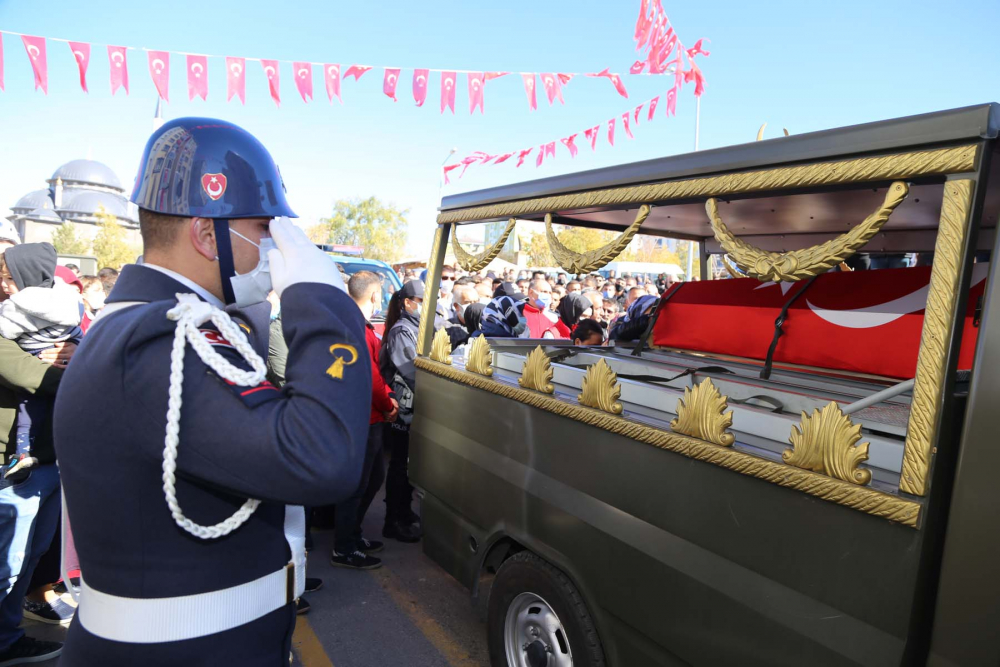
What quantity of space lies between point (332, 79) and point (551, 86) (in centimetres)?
346

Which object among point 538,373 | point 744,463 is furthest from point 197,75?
point 744,463

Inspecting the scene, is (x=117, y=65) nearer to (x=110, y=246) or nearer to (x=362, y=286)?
(x=362, y=286)

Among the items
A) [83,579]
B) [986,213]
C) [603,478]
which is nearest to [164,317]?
[83,579]

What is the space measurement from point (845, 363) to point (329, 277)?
251cm

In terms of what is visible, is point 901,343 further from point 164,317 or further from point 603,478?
point 164,317

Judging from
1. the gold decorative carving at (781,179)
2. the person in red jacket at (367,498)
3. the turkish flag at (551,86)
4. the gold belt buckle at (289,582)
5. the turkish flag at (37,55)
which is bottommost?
the person in red jacket at (367,498)

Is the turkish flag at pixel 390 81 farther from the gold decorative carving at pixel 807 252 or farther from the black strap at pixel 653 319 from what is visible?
the gold decorative carving at pixel 807 252

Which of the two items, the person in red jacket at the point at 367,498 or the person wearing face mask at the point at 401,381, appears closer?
the person in red jacket at the point at 367,498

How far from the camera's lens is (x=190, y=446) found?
1.08 m

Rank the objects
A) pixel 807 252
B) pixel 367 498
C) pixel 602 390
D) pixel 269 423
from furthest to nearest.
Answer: pixel 367 498
pixel 602 390
pixel 807 252
pixel 269 423

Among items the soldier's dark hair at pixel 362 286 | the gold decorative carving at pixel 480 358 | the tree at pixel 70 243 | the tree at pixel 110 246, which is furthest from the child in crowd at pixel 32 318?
the tree at pixel 70 243

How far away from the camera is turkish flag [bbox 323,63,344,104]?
8.84 metres

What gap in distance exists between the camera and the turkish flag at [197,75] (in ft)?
26.6

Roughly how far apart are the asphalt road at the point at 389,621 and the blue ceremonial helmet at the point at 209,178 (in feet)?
7.57
